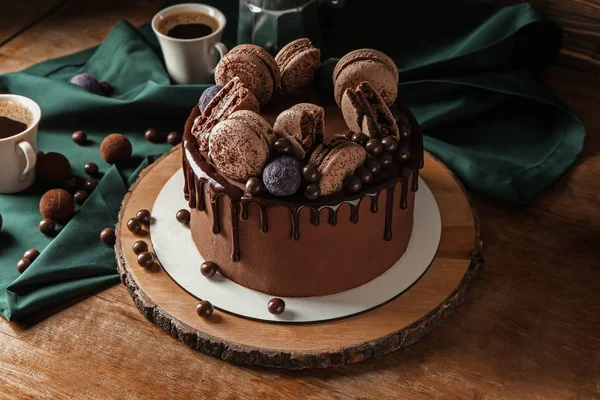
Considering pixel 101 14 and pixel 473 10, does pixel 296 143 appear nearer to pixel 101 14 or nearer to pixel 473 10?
pixel 473 10

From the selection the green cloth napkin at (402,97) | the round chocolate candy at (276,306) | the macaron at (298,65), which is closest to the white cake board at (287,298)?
the round chocolate candy at (276,306)

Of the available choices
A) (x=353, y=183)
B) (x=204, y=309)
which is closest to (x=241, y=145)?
(x=353, y=183)

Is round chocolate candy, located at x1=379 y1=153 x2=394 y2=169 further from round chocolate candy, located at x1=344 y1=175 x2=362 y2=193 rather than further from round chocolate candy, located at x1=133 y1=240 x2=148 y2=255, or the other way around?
round chocolate candy, located at x1=133 y1=240 x2=148 y2=255

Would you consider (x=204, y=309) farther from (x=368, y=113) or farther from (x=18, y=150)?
(x=18, y=150)

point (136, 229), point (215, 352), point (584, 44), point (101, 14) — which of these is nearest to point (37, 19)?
point (101, 14)

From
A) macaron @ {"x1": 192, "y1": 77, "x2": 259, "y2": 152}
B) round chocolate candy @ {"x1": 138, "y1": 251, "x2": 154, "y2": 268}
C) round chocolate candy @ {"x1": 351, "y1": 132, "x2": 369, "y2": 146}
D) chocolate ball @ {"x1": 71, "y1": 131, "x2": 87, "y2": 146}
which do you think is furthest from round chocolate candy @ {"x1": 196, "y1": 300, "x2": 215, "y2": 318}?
chocolate ball @ {"x1": 71, "y1": 131, "x2": 87, "y2": 146}

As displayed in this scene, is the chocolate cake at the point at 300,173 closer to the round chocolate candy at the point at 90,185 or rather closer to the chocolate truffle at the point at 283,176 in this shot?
the chocolate truffle at the point at 283,176
